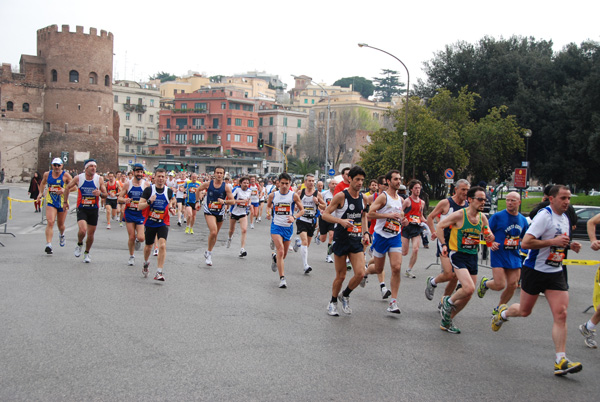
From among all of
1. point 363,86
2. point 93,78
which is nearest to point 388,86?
point 363,86

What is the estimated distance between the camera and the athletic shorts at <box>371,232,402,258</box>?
9188mm

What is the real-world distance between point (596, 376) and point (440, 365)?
1550mm

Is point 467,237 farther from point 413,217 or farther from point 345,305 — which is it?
point 413,217

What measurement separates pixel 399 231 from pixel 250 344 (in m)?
3.39

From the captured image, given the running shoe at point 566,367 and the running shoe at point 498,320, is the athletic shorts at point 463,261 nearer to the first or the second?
the running shoe at point 498,320

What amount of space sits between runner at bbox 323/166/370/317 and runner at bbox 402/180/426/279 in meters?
3.78

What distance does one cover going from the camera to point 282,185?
39.0 ft

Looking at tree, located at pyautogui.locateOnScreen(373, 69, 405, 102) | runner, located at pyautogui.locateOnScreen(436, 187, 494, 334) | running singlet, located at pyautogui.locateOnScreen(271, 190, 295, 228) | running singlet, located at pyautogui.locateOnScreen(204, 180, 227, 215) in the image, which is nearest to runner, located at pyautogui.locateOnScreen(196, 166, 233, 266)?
running singlet, located at pyautogui.locateOnScreen(204, 180, 227, 215)

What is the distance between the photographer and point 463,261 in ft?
25.9

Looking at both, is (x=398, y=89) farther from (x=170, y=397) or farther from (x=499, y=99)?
(x=170, y=397)

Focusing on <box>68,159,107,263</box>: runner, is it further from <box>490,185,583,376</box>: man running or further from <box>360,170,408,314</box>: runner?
<box>490,185,583,376</box>: man running

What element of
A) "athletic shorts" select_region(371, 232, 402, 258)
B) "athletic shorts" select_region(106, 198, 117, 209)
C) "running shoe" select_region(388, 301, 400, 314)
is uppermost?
"athletic shorts" select_region(371, 232, 402, 258)

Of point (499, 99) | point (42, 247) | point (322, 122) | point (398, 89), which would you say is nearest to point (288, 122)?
point (322, 122)

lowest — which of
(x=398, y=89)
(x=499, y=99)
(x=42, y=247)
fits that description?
(x=42, y=247)
